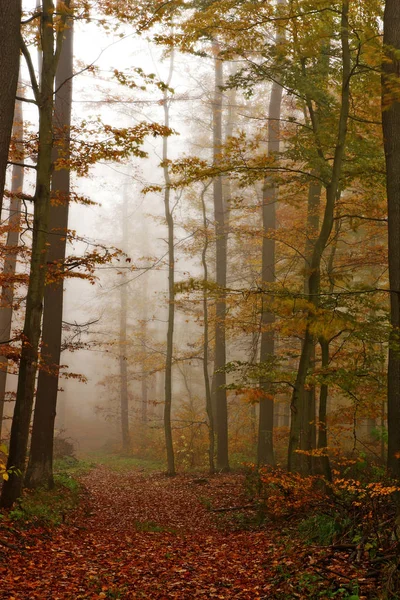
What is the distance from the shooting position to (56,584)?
17.0 ft

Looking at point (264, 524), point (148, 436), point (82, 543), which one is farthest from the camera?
point (148, 436)

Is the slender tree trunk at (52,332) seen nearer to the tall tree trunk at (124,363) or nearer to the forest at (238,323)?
the forest at (238,323)

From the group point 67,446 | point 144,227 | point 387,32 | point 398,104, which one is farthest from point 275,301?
point 144,227

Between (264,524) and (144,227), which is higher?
(144,227)

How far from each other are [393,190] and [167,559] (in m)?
6.05

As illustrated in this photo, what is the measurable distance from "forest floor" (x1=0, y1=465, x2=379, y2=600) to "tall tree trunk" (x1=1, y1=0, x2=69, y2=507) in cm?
138

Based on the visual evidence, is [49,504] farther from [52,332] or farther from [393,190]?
[393,190]

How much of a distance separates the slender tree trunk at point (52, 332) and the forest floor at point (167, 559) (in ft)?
4.08

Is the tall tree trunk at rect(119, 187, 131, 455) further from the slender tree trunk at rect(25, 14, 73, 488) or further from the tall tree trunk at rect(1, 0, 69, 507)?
the tall tree trunk at rect(1, 0, 69, 507)

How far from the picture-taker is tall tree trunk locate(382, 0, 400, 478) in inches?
292

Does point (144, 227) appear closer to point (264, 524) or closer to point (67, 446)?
point (67, 446)

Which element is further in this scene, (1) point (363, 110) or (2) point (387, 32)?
(1) point (363, 110)

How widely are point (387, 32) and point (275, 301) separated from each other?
4.35 m

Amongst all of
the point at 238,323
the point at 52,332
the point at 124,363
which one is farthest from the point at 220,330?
the point at 124,363
